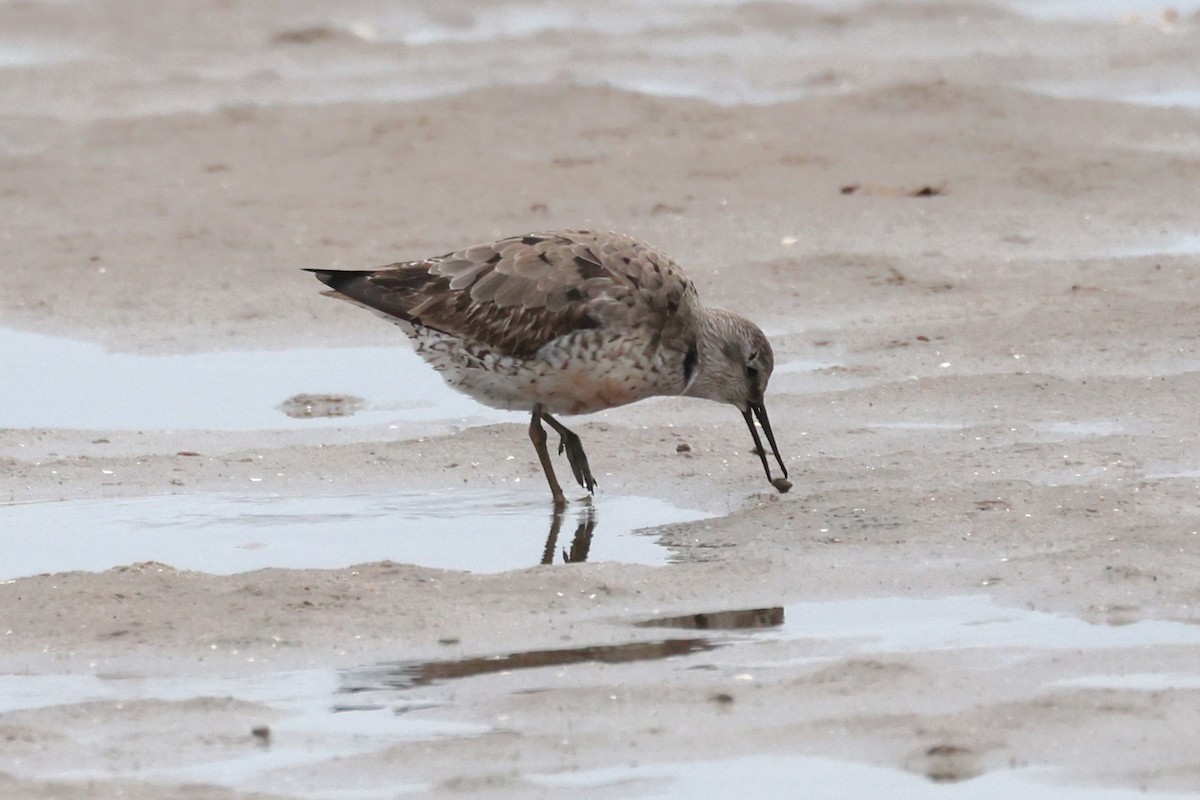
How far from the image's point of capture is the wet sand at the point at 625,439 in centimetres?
603

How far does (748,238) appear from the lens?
1353cm

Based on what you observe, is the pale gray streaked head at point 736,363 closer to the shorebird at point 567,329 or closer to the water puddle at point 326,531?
the shorebird at point 567,329

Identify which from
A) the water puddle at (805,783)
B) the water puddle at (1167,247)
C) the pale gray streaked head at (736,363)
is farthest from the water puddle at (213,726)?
the water puddle at (1167,247)

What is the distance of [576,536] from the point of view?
8648mm

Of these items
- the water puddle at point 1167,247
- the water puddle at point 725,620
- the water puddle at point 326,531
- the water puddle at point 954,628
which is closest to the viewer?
the water puddle at point 954,628

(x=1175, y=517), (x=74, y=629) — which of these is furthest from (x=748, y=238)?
(x=74, y=629)

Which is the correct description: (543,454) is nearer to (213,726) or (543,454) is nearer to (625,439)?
(625,439)

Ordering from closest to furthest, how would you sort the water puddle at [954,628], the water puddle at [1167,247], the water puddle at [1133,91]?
the water puddle at [954,628] → the water puddle at [1167,247] → the water puddle at [1133,91]

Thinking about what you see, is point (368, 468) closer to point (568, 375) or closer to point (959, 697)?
point (568, 375)

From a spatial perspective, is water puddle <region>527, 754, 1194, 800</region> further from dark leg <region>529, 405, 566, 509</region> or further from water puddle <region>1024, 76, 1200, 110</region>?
water puddle <region>1024, 76, 1200, 110</region>

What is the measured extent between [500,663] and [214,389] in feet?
15.4

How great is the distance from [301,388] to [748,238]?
3782 mm

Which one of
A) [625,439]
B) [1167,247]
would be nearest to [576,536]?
[625,439]

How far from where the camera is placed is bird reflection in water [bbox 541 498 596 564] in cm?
834
